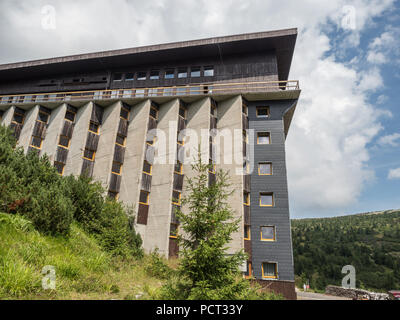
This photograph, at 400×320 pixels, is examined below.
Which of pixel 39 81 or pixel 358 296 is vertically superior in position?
pixel 39 81

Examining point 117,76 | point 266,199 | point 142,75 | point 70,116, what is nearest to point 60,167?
point 70,116

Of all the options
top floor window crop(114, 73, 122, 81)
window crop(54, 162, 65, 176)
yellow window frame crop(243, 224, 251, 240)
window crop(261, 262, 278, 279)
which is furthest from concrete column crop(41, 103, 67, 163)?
window crop(261, 262, 278, 279)

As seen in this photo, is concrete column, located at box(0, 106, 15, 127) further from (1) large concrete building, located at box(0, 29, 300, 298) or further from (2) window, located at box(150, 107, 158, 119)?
(2) window, located at box(150, 107, 158, 119)

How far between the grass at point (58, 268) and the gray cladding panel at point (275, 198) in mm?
12811

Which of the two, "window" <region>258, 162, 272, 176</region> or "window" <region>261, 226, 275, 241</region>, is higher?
"window" <region>258, 162, 272, 176</region>

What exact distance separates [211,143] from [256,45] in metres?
13.4

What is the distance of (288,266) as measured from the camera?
80.6 feet

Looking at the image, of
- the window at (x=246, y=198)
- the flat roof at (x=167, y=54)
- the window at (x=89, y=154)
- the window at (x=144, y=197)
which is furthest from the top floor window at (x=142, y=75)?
the window at (x=246, y=198)

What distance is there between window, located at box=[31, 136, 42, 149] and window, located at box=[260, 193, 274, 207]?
26183 mm

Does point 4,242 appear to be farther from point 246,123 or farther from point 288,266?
point 246,123

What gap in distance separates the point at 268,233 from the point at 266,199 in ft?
11.1

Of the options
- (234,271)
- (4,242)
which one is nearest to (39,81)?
(4,242)

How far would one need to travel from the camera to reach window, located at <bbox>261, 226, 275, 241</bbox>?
85.8 feet
